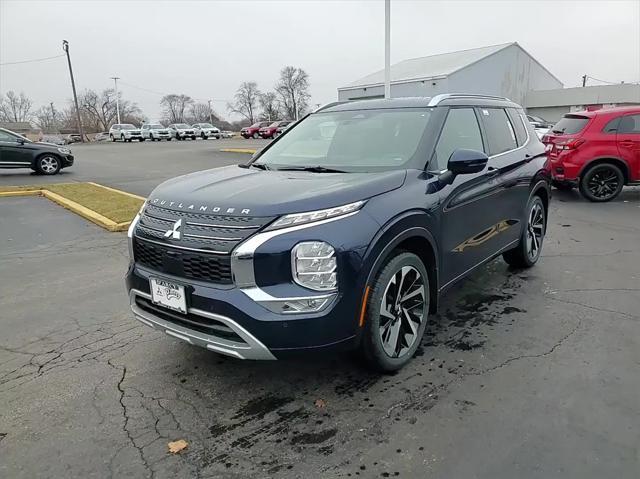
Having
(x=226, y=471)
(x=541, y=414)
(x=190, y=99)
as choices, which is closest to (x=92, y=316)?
(x=226, y=471)

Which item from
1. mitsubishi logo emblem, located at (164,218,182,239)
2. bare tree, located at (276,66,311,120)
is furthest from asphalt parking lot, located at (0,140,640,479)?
bare tree, located at (276,66,311,120)

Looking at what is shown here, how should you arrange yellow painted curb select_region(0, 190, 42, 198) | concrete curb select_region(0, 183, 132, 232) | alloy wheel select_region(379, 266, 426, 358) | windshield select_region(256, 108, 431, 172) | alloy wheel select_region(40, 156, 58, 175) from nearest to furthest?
1. alloy wheel select_region(379, 266, 426, 358)
2. windshield select_region(256, 108, 431, 172)
3. concrete curb select_region(0, 183, 132, 232)
4. yellow painted curb select_region(0, 190, 42, 198)
5. alloy wheel select_region(40, 156, 58, 175)

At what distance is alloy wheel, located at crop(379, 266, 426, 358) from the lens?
10.3 feet

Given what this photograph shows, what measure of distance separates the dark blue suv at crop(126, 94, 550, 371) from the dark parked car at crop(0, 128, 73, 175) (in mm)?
14366

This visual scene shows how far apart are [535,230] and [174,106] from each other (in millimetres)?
108188

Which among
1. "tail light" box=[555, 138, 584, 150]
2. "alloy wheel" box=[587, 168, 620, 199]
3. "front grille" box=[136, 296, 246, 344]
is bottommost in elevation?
"alloy wheel" box=[587, 168, 620, 199]

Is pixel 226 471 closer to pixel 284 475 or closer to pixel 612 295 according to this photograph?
pixel 284 475

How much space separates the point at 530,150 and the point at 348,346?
362 cm

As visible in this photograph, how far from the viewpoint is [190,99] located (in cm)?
10594

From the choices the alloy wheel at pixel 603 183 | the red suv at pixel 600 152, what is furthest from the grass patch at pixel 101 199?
the alloy wheel at pixel 603 183

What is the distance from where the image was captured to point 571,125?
10.0 m

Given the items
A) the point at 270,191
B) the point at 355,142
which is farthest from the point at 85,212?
the point at 270,191

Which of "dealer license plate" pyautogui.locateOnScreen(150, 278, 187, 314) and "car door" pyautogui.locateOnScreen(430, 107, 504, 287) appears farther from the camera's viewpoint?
"car door" pyautogui.locateOnScreen(430, 107, 504, 287)

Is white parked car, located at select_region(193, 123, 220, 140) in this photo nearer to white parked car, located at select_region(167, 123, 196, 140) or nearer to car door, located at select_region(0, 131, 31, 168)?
white parked car, located at select_region(167, 123, 196, 140)
